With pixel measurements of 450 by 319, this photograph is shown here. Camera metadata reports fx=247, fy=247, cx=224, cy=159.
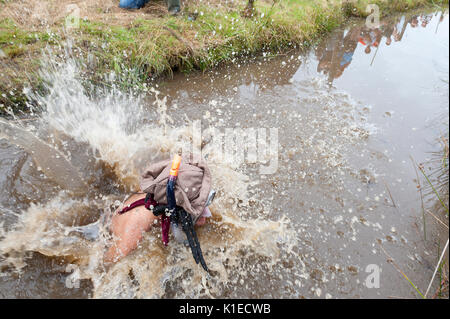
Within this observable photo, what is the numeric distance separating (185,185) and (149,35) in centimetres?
411

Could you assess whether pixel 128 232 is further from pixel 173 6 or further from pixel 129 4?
pixel 129 4

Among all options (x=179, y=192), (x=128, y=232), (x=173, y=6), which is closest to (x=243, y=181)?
(x=128, y=232)

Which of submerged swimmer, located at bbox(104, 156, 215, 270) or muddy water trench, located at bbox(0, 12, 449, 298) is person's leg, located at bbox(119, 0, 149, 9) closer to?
muddy water trench, located at bbox(0, 12, 449, 298)

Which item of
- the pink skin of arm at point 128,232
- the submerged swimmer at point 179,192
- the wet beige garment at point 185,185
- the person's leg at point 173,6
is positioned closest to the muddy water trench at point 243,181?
the pink skin of arm at point 128,232

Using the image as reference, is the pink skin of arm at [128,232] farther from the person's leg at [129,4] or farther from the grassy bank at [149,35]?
the person's leg at [129,4]

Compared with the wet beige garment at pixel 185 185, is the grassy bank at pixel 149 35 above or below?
above

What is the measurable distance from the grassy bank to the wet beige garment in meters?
2.96

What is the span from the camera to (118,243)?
7.50 feet

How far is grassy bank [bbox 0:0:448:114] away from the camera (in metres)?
4.13

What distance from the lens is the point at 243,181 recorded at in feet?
10.3

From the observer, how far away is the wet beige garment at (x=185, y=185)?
165 centimetres

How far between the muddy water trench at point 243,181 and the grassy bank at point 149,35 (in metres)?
0.39

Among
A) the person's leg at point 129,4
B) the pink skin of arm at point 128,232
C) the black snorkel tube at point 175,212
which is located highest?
the person's leg at point 129,4

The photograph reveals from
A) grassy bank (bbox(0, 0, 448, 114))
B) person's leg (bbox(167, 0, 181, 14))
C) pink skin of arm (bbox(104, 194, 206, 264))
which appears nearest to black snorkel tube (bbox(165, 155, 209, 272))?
pink skin of arm (bbox(104, 194, 206, 264))
